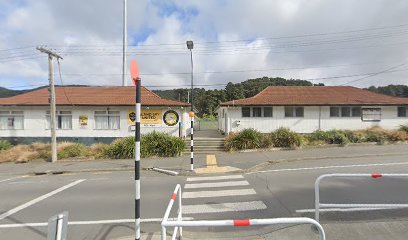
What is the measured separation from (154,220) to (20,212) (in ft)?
12.3

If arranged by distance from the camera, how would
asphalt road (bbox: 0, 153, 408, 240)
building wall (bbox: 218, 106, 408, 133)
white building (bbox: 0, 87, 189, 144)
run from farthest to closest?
building wall (bbox: 218, 106, 408, 133) < white building (bbox: 0, 87, 189, 144) < asphalt road (bbox: 0, 153, 408, 240)

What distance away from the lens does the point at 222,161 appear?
14859mm

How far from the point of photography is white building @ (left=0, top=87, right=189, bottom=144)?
70.9ft

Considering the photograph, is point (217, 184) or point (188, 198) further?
point (217, 184)

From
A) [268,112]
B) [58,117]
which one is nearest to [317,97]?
[268,112]

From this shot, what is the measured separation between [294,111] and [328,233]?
60.0 ft

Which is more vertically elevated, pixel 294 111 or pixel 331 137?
pixel 294 111

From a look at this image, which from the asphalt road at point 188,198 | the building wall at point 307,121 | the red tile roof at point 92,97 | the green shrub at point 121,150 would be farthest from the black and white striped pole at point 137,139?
the building wall at point 307,121

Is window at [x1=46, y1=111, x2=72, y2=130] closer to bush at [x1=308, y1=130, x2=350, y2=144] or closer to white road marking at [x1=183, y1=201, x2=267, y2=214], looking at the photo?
bush at [x1=308, y1=130, x2=350, y2=144]

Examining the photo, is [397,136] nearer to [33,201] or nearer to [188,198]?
[188,198]

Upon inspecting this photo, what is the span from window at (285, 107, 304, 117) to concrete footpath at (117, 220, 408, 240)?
17.4m

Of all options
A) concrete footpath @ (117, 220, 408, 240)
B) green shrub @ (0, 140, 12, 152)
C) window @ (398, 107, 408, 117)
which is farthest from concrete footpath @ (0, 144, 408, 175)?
concrete footpath @ (117, 220, 408, 240)

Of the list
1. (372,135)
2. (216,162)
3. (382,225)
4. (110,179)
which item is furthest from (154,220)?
(372,135)

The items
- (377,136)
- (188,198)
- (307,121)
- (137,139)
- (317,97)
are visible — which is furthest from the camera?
(317,97)
